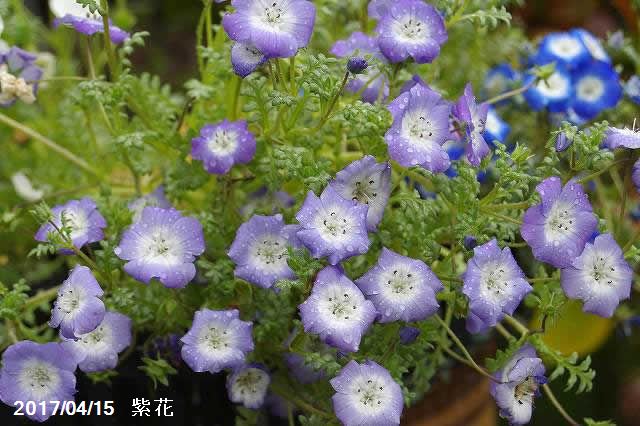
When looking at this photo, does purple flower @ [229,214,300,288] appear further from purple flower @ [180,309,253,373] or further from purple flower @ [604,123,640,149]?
purple flower @ [604,123,640,149]

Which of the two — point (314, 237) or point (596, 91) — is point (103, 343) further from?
point (596, 91)

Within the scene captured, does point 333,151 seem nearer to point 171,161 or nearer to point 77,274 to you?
point 171,161

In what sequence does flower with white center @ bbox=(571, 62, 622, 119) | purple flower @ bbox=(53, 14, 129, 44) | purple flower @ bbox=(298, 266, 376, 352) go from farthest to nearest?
flower with white center @ bbox=(571, 62, 622, 119), purple flower @ bbox=(53, 14, 129, 44), purple flower @ bbox=(298, 266, 376, 352)

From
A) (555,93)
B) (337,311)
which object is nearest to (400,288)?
(337,311)

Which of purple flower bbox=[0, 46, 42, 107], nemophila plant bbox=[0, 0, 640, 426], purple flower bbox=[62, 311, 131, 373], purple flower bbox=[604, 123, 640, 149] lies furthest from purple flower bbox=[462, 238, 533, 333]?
purple flower bbox=[0, 46, 42, 107]

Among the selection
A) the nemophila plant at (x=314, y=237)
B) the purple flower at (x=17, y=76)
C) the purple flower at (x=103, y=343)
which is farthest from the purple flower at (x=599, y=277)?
the purple flower at (x=17, y=76)

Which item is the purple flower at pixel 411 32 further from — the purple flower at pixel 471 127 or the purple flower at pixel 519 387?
the purple flower at pixel 519 387
